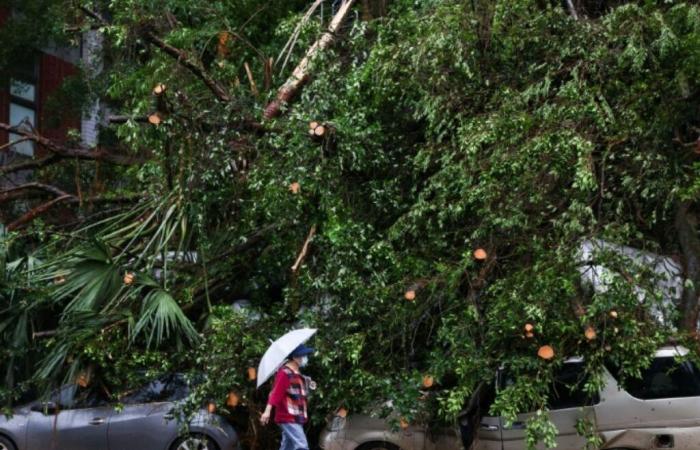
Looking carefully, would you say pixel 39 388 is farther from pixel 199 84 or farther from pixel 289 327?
pixel 199 84

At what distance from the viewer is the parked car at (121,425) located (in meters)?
9.65

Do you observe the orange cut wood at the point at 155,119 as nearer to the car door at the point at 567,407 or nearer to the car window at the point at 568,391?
the car door at the point at 567,407

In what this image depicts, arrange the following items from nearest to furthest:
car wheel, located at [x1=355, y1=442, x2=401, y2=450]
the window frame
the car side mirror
→ car wheel, located at [x1=355, y1=442, x2=401, y2=450] → the car side mirror → the window frame

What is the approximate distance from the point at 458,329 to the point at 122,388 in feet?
12.7

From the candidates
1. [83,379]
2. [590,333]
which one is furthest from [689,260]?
[83,379]

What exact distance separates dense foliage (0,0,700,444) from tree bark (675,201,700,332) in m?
0.02

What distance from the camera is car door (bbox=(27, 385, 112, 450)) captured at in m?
9.88

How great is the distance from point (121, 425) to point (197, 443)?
94cm

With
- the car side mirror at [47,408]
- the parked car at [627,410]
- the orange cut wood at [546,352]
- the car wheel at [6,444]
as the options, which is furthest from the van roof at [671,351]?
the car wheel at [6,444]

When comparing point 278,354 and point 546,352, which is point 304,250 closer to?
point 278,354

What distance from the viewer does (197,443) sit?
966 centimetres

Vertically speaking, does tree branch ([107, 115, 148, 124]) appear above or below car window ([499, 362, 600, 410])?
above

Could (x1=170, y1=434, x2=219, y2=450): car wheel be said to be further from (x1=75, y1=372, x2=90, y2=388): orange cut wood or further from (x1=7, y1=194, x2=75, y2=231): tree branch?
(x1=7, y1=194, x2=75, y2=231): tree branch

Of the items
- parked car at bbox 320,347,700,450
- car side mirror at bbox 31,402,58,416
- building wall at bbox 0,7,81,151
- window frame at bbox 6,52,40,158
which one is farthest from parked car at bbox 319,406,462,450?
window frame at bbox 6,52,40,158
